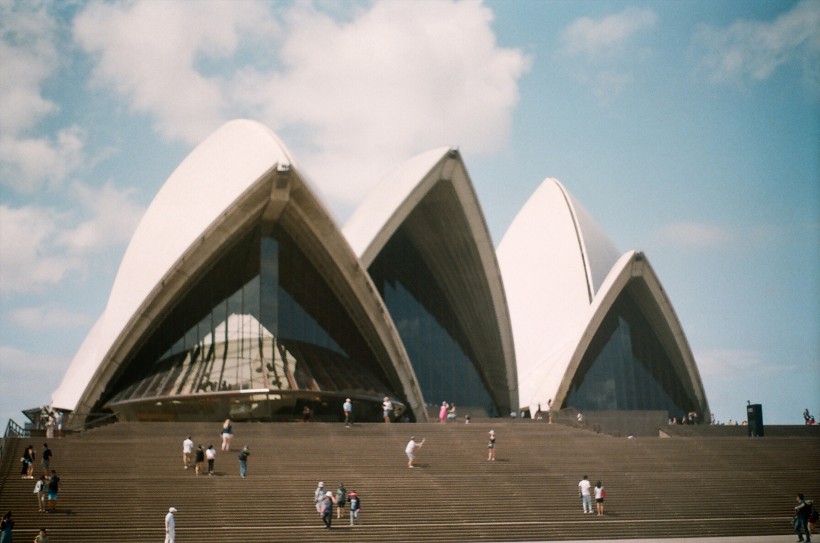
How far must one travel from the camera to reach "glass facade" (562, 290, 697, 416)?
42.1 m

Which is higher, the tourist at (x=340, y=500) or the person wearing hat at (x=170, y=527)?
the tourist at (x=340, y=500)

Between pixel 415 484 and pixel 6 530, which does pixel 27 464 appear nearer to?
pixel 6 530

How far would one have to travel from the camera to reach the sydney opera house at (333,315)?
1272 inches

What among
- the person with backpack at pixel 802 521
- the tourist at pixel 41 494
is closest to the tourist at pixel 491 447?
the person with backpack at pixel 802 521

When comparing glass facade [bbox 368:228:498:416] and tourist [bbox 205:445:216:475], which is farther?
glass facade [bbox 368:228:498:416]

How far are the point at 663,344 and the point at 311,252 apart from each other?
16.5m

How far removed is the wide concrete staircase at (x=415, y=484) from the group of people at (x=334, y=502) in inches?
9.7

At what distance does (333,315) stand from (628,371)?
1393cm

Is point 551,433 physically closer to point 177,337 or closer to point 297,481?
point 297,481

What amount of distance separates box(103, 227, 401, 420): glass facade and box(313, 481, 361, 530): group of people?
11191mm

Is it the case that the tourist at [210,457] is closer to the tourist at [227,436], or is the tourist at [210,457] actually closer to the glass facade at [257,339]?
the tourist at [227,436]

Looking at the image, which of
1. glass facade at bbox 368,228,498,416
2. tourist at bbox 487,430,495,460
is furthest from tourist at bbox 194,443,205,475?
glass facade at bbox 368,228,498,416

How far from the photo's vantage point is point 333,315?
3547cm

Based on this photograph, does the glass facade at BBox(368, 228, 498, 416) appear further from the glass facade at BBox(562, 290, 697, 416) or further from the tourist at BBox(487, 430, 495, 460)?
the tourist at BBox(487, 430, 495, 460)
